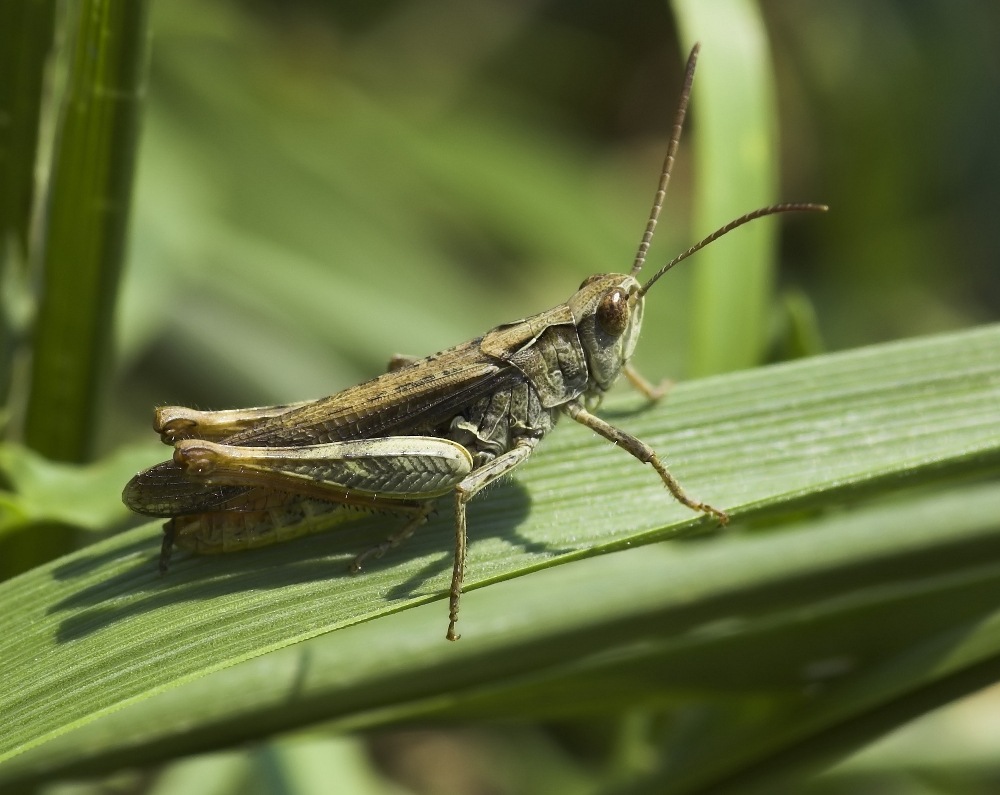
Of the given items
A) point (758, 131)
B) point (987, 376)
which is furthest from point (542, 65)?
point (987, 376)

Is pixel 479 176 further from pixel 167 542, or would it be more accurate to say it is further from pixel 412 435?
pixel 167 542

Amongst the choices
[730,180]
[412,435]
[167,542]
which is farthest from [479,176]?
[167,542]

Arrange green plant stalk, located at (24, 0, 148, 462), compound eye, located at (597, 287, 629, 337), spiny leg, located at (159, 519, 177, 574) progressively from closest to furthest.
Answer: green plant stalk, located at (24, 0, 148, 462) < spiny leg, located at (159, 519, 177, 574) < compound eye, located at (597, 287, 629, 337)

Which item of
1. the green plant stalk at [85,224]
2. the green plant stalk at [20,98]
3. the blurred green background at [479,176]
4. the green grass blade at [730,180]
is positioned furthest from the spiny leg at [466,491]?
the blurred green background at [479,176]

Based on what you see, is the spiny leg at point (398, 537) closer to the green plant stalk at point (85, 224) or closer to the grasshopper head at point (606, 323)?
the grasshopper head at point (606, 323)

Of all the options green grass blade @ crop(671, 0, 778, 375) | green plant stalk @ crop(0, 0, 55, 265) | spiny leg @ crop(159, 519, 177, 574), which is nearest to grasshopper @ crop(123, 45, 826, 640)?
Result: spiny leg @ crop(159, 519, 177, 574)

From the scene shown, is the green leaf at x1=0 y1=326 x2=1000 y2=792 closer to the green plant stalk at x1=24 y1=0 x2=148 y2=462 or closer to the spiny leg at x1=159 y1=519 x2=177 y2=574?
the spiny leg at x1=159 y1=519 x2=177 y2=574

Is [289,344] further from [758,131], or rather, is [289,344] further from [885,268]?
[885,268]

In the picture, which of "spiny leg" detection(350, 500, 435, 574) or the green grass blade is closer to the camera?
"spiny leg" detection(350, 500, 435, 574)
